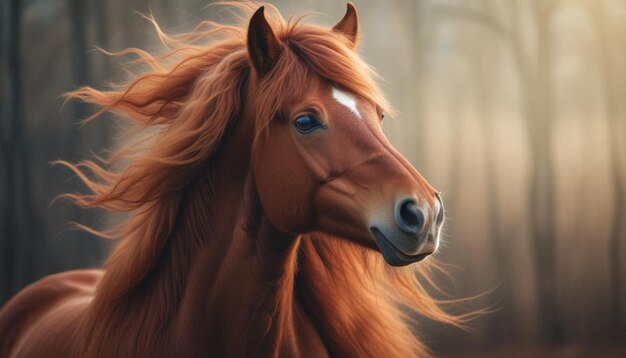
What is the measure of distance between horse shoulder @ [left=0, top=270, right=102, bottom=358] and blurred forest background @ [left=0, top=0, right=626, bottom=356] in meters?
2.17

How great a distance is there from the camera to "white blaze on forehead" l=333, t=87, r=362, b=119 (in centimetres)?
143

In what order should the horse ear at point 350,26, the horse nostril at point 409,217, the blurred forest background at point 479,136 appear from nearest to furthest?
the horse nostril at point 409,217
the horse ear at point 350,26
the blurred forest background at point 479,136

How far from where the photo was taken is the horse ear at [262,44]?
1.47m

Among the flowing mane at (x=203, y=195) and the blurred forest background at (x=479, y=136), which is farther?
the blurred forest background at (x=479, y=136)

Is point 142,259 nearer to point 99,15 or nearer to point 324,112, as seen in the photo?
point 324,112

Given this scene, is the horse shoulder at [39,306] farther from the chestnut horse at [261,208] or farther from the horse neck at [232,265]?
the horse neck at [232,265]

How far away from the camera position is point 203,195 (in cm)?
161

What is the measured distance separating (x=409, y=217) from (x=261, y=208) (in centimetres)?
36

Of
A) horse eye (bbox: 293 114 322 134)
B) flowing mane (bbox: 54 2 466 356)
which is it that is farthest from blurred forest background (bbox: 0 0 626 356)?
horse eye (bbox: 293 114 322 134)

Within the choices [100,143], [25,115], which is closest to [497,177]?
[100,143]

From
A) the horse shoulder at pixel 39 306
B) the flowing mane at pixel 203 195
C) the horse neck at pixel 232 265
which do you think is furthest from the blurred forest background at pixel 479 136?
the horse neck at pixel 232 265

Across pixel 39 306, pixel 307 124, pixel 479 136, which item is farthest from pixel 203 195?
pixel 479 136

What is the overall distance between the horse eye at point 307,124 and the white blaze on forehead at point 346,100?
2.8 inches

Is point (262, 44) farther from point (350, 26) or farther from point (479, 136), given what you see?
point (479, 136)
